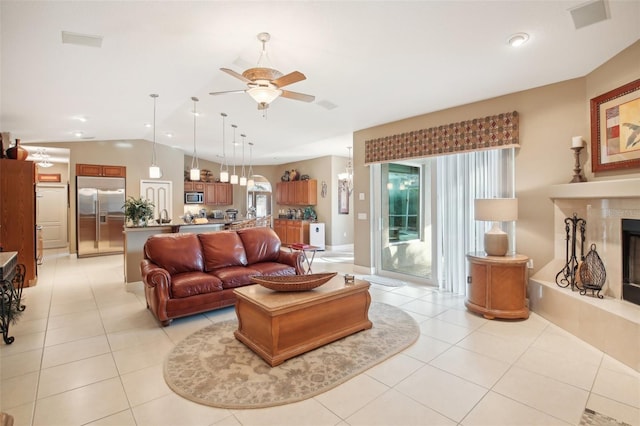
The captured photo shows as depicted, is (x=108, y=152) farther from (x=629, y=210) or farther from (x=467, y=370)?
(x=629, y=210)

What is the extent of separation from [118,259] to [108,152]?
280cm

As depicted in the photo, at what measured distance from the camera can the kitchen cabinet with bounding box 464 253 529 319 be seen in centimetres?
353

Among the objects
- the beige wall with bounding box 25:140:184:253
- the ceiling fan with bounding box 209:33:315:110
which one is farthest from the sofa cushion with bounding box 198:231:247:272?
the beige wall with bounding box 25:140:184:253

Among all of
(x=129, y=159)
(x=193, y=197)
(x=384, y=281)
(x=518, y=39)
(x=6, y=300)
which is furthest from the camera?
(x=193, y=197)

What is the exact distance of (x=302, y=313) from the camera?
8.87 ft

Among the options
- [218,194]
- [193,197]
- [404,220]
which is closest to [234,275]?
[404,220]

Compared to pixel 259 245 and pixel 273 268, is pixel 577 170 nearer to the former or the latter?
pixel 273 268

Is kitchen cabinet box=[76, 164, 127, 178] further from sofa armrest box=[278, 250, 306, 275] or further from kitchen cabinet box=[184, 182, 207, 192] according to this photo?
sofa armrest box=[278, 250, 306, 275]

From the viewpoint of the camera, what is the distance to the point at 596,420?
6.30 ft

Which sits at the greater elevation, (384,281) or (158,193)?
(158,193)

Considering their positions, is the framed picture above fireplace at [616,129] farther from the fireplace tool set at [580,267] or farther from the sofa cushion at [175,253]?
the sofa cushion at [175,253]

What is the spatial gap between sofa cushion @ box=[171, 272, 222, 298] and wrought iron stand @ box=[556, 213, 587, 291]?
4049 mm

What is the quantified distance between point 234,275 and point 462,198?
11.4 ft

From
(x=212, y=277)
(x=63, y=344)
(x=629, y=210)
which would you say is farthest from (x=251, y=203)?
(x=629, y=210)
